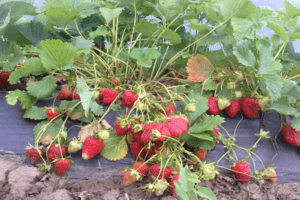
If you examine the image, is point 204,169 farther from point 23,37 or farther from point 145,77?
point 23,37

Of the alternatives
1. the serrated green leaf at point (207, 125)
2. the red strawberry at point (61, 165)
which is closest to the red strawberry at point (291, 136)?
the serrated green leaf at point (207, 125)

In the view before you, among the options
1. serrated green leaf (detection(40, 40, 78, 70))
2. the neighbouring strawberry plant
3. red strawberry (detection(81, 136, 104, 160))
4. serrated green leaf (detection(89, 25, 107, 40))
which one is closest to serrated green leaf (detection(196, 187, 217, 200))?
the neighbouring strawberry plant

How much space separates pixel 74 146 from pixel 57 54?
30cm

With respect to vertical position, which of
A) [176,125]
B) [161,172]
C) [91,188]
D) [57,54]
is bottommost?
[91,188]

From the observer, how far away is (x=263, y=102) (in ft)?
3.43

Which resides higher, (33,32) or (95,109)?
(33,32)

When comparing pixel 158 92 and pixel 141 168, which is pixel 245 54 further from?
pixel 141 168

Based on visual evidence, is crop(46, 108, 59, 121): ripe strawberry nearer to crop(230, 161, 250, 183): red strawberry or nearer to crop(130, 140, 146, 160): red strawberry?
crop(130, 140, 146, 160): red strawberry

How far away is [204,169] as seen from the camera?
2.48ft

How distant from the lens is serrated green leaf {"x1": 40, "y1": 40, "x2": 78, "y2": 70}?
87 cm

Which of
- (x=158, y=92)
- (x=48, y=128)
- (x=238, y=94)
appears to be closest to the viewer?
(x=48, y=128)

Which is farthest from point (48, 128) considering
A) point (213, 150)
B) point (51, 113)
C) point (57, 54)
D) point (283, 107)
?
point (283, 107)

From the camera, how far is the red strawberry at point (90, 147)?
33.8 inches

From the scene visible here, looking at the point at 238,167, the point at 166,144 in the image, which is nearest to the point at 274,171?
the point at 238,167
